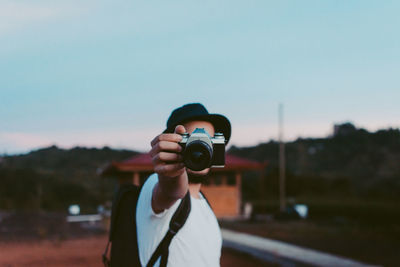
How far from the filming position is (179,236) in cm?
224

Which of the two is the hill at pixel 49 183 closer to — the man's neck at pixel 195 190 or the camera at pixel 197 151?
the man's neck at pixel 195 190

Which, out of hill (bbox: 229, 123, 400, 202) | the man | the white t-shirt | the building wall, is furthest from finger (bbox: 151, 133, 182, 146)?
hill (bbox: 229, 123, 400, 202)

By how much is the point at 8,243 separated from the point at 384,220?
17802 millimetres

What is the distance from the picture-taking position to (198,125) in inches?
101

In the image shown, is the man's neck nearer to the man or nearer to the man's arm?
the man

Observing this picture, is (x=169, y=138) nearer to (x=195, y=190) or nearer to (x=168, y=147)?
(x=168, y=147)

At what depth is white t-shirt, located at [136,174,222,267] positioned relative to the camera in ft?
7.16

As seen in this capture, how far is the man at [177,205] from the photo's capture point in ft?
5.80

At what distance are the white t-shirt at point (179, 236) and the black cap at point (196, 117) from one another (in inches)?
12.2

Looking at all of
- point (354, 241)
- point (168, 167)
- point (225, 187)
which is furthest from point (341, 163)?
point (168, 167)

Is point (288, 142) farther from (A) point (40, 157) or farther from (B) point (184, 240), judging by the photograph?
(B) point (184, 240)

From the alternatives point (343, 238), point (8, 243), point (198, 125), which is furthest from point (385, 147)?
point (198, 125)

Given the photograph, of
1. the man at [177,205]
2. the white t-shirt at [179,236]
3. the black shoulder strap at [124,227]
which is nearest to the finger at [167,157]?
the man at [177,205]

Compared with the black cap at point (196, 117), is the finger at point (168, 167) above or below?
below
